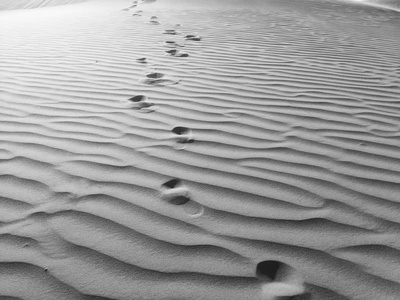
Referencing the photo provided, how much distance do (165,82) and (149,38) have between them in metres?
2.32

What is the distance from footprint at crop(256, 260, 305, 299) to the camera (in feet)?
4.58

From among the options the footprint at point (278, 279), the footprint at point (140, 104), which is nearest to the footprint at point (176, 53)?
the footprint at point (140, 104)

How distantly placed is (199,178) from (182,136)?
55cm

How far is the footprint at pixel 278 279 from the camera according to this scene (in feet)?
4.58

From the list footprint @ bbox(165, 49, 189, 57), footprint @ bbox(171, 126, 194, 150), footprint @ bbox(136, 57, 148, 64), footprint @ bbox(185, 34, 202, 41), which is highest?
footprint @ bbox(185, 34, 202, 41)

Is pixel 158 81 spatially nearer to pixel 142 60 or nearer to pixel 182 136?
pixel 142 60

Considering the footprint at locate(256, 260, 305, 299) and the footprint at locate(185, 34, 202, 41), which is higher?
the footprint at locate(185, 34, 202, 41)

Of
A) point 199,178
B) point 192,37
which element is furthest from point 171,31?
point 199,178

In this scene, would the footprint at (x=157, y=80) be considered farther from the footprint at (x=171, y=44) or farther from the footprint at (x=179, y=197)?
the footprint at (x=179, y=197)

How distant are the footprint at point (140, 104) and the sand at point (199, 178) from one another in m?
0.02

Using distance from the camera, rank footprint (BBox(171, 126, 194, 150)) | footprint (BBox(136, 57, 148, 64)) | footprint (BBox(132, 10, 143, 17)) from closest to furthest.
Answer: footprint (BBox(171, 126, 194, 150)), footprint (BBox(136, 57, 148, 64)), footprint (BBox(132, 10, 143, 17))

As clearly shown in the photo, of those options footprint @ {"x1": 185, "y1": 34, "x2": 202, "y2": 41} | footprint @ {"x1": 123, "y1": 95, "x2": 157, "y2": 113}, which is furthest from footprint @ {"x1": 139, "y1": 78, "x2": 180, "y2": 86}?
footprint @ {"x1": 185, "y1": 34, "x2": 202, "y2": 41}

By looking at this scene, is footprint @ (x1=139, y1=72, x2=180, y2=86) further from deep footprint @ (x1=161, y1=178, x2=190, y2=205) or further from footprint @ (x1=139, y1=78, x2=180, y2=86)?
deep footprint @ (x1=161, y1=178, x2=190, y2=205)

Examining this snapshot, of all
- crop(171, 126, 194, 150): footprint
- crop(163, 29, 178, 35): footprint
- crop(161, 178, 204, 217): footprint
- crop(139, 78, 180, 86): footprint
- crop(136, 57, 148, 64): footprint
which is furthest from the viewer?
crop(163, 29, 178, 35): footprint
